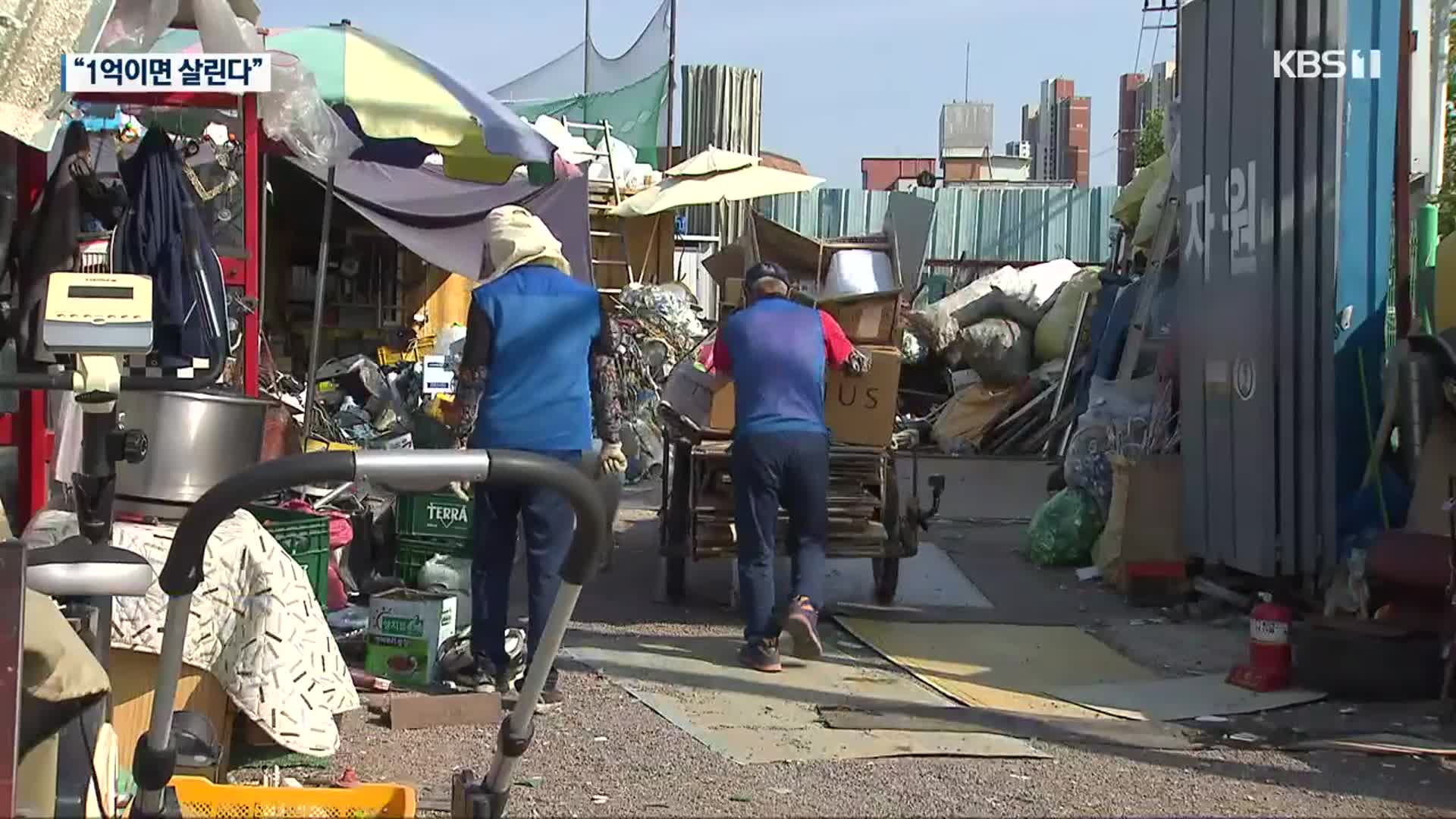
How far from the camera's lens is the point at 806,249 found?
974 centimetres

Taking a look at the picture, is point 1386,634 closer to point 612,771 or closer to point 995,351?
point 612,771

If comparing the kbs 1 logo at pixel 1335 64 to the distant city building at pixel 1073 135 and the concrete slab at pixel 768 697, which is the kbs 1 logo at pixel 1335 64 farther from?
the distant city building at pixel 1073 135

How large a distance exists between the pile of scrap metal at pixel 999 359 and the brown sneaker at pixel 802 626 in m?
7.48

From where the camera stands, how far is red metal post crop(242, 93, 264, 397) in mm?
6973

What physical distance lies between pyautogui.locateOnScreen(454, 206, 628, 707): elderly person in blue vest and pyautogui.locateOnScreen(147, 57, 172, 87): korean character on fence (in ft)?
4.49

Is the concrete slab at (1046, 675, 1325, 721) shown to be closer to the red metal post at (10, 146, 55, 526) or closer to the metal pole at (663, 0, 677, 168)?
the red metal post at (10, 146, 55, 526)

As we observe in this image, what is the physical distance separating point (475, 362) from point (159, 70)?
5.23 ft

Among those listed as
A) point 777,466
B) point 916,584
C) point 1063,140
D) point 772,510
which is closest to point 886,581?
point 916,584

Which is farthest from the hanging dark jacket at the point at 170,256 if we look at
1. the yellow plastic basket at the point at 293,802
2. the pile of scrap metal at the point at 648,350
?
the pile of scrap metal at the point at 648,350

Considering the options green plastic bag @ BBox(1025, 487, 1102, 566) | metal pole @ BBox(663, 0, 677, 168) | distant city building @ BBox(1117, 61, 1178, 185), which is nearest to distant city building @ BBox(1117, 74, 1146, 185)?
distant city building @ BBox(1117, 61, 1178, 185)

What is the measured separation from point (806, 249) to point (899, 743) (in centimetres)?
428

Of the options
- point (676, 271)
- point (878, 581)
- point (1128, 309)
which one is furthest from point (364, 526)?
point (676, 271)

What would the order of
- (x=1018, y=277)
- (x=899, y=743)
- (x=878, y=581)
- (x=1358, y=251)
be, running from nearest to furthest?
(x=899, y=743) < (x=1358, y=251) < (x=878, y=581) < (x=1018, y=277)

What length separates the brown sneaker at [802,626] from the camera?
283 inches
